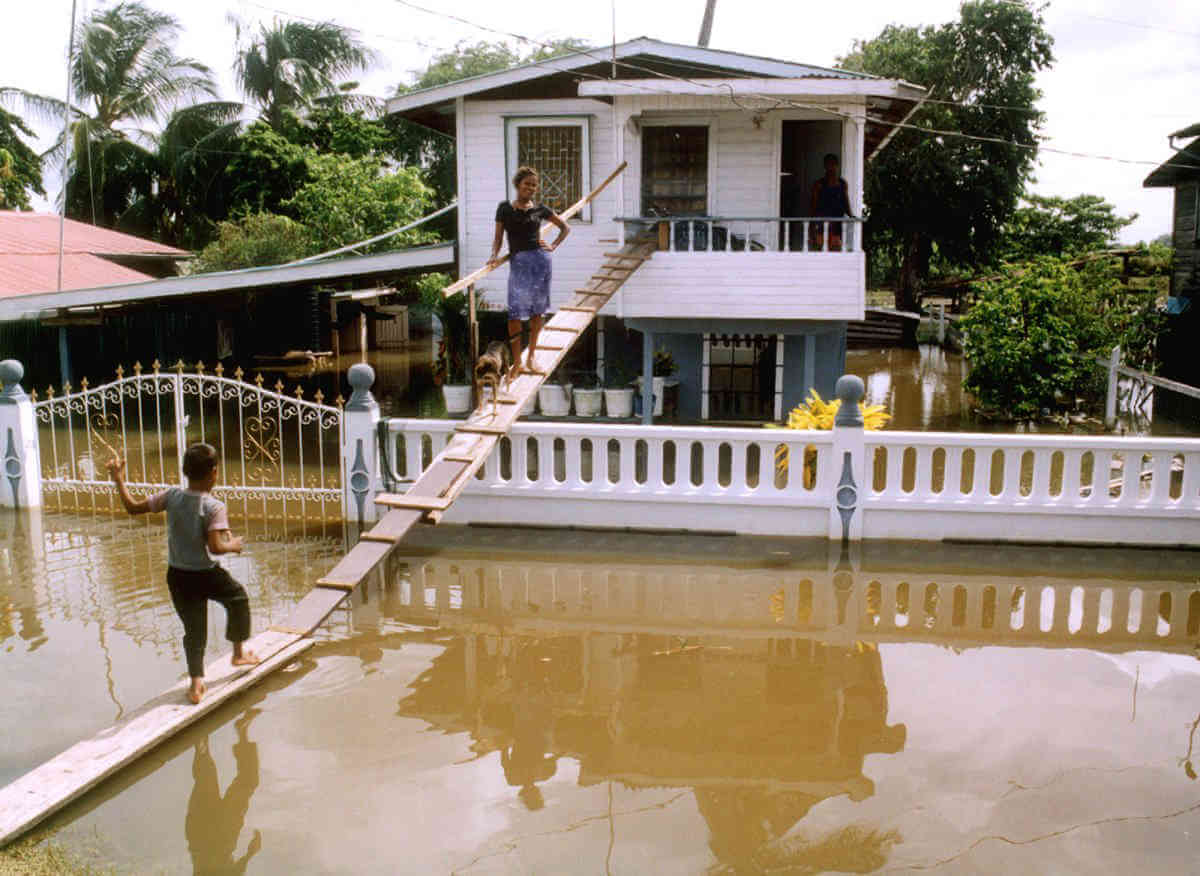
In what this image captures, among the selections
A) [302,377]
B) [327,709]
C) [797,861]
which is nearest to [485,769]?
[327,709]

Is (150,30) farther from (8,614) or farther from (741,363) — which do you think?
(8,614)

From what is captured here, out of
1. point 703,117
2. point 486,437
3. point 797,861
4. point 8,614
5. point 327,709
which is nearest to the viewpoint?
point 797,861

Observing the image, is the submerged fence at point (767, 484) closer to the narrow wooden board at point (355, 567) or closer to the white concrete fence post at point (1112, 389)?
the narrow wooden board at point (355, 567)

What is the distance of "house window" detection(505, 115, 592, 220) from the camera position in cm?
1453

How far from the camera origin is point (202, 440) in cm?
1398

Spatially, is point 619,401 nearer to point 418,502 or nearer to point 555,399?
point 555,399

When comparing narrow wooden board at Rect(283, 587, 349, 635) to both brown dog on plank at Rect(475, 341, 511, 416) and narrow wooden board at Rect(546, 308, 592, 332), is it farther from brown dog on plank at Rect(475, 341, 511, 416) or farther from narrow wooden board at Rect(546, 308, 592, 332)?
narrow wooden board at Rect(546, 308, 592, 332)

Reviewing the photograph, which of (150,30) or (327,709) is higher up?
(150,30)

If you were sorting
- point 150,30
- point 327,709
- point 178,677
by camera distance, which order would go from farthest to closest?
point 150,30, point 178,677, point 327,709

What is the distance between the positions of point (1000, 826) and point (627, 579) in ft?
13.2

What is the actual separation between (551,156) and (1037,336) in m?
7.77

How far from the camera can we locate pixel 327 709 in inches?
232

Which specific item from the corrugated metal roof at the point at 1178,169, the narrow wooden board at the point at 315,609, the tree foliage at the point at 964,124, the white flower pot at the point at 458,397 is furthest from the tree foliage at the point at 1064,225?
the narrow wooden board at the point at 315,609

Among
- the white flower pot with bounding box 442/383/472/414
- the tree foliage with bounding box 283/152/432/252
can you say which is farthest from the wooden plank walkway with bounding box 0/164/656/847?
the tree foliage with bounding box 283/152/432/252
